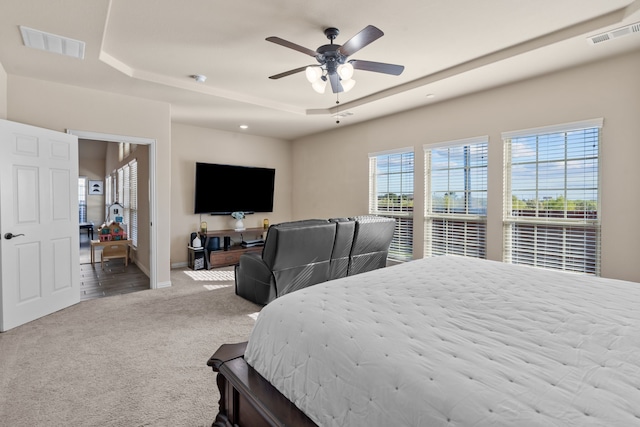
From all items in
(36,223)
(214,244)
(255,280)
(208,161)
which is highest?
(208,161)

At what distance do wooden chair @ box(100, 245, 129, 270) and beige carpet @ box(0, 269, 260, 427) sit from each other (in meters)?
2.20

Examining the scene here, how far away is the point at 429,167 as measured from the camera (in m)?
5.05

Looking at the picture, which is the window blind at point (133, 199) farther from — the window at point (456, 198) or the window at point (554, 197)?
the window at point (554, 197)

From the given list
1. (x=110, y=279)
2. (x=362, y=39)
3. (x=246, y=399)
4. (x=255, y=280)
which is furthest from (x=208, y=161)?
(x=246, y=399)

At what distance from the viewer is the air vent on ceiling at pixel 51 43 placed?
2.79 meters

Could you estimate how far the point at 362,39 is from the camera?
7.95 ft

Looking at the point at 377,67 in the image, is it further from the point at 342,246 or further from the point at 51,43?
the point at 51,43

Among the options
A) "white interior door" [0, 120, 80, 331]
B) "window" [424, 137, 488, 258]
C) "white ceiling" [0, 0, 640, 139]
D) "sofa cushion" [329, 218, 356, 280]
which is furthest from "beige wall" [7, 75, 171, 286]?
"window" [424, 137, 488, 258]

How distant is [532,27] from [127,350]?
4605mm

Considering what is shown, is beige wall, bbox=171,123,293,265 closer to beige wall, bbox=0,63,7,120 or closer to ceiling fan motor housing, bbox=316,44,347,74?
beige wall, bbox=0,63,7,120

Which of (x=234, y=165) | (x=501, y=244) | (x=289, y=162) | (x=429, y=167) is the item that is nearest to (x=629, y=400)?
(x=501, y=244)

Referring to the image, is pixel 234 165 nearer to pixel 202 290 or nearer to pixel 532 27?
pixel 202 290

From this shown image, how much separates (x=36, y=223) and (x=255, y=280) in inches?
96.6

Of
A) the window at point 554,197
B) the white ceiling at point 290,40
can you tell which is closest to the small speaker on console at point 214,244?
the white ceiling at point 290,40
